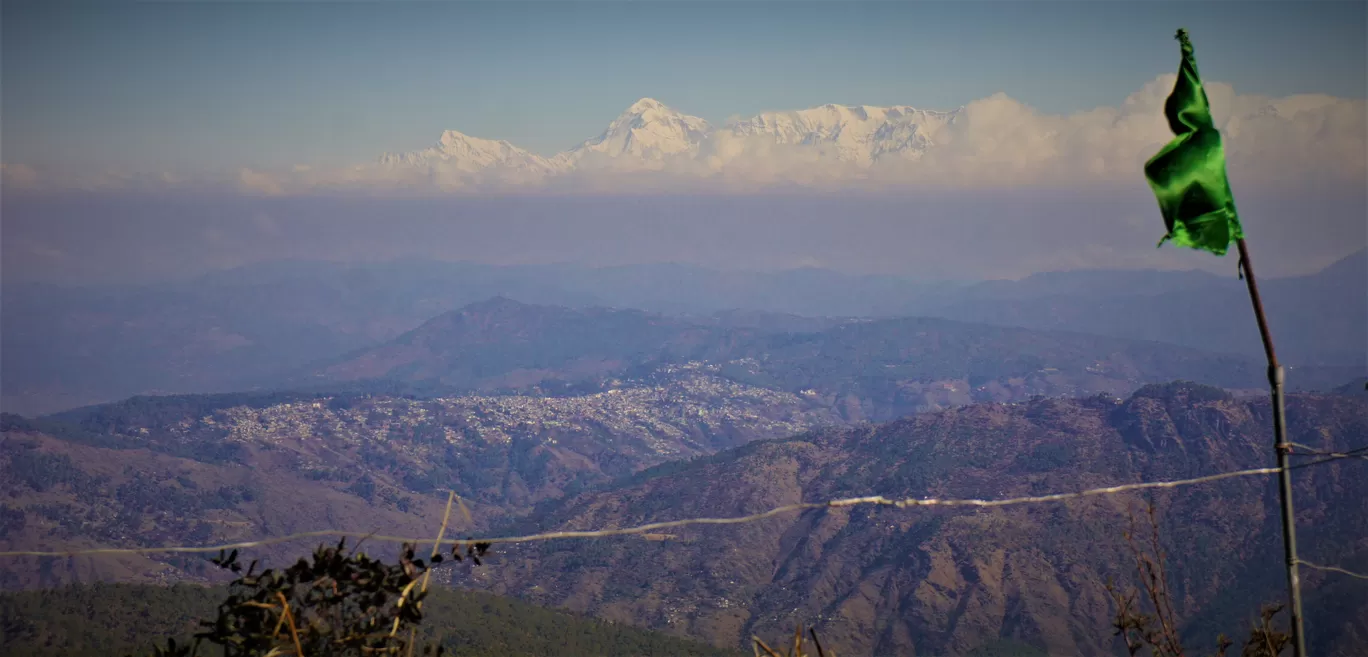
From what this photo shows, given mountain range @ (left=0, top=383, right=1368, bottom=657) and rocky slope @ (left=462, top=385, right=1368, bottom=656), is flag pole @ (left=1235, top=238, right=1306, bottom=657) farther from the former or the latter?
rocky slope @ (left=462, top=385, right=1368, bottom=656)

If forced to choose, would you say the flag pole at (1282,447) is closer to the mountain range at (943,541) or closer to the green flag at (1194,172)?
the green flag at (1194,172)

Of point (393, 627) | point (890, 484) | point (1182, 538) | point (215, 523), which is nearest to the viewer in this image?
point (393, 627)

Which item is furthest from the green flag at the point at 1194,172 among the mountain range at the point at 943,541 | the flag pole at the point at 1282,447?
the mountain range at the point at 943,541

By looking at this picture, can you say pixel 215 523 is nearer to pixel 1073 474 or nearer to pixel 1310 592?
pixel 1073 474

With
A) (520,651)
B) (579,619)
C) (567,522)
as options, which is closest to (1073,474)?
(567,522)

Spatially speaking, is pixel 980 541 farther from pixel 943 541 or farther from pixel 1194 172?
pixel 1194 172

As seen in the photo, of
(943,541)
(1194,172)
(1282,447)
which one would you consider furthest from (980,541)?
(1194,172)

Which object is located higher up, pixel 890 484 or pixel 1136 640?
pixel 1136 640
